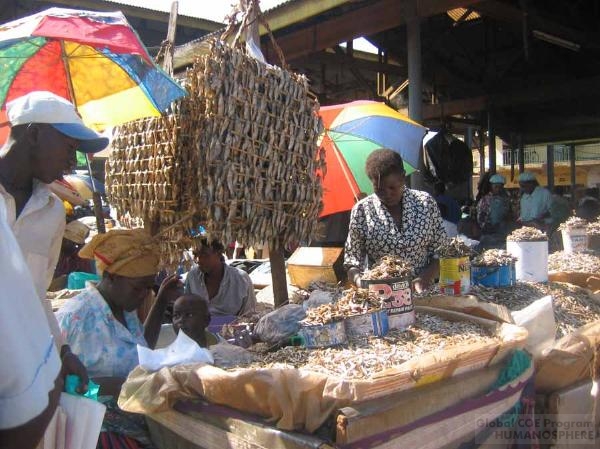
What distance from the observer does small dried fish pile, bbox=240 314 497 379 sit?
162cm

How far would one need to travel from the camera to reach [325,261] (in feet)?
14.8

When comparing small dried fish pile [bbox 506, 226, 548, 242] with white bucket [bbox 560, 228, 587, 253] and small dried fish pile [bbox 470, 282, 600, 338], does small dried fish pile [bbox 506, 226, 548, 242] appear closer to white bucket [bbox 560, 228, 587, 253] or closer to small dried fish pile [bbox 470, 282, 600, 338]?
small dried fish pile [bbox 470, 282, 600, 338]

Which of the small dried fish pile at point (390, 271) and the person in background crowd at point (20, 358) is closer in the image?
the person in background crowd at point (20, 358)

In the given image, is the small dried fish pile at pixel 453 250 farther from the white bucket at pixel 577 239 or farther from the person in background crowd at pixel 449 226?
the person in background crowd at pixel 449 226

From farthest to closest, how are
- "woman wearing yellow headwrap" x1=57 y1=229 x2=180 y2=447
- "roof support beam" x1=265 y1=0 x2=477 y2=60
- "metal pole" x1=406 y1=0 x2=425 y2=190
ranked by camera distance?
"metal pole" x1=406 y1=0 x2=425 y2=190
"roof support beam" x1=265 y1=0 x2=477 y2=60
"woman wearing yellow headwrap" x1=57 y1=229 x2=180 y2=447

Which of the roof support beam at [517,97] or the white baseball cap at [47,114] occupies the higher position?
the roof support beam at [517,97]

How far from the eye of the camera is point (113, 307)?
7.70 ft

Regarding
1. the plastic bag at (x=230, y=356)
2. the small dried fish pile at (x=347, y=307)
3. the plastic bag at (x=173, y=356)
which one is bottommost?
the plastic bag at (x=230, y=356)

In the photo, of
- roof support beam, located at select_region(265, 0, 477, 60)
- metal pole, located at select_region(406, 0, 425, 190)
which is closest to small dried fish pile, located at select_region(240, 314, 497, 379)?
metal pole, located at select_region(406, 0, 425, 190)

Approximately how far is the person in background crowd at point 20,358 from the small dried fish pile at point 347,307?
1086 mm

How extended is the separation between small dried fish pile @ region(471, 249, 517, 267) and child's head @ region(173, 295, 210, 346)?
140cm

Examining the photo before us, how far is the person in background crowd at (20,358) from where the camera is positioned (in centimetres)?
74

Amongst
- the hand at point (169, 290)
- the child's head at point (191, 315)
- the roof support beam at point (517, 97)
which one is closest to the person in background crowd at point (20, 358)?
the child's head at point (191, 315)

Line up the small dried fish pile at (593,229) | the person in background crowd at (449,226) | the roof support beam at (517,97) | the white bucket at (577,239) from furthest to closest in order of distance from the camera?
the roof support beam at (517,97), the person in background crowd at (449,226), the small dried fish pile at (593,229), the white bucket at (577,239)
